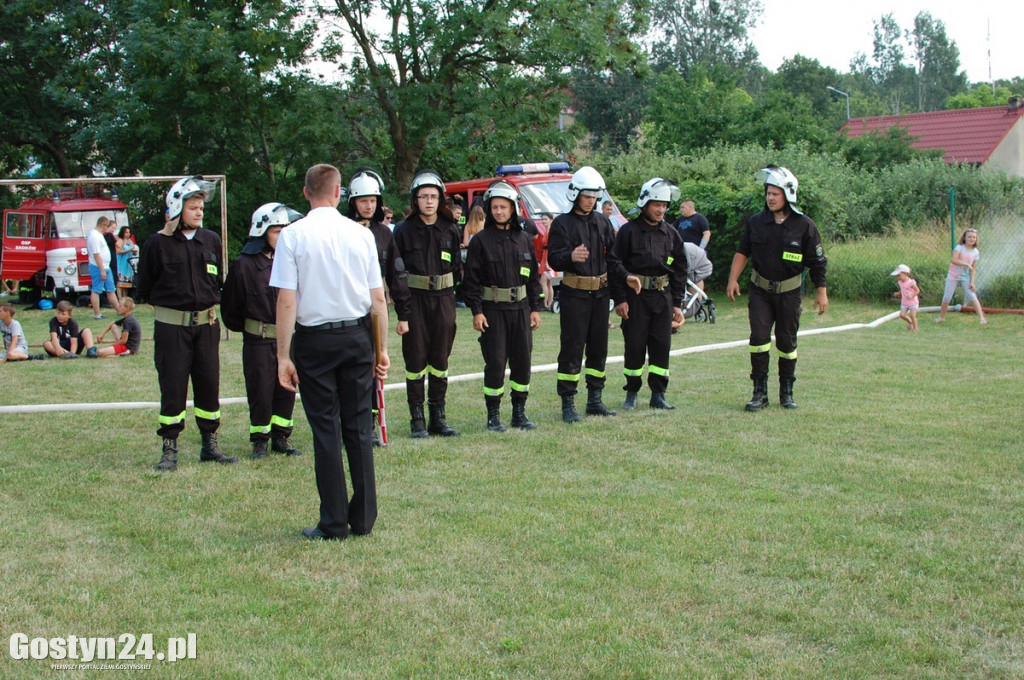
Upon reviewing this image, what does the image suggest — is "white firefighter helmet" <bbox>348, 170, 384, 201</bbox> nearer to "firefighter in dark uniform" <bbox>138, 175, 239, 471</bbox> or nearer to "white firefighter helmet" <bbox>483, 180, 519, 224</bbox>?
"white firefighter helmet" <bbox>483, 180, 519, 224</bbox>

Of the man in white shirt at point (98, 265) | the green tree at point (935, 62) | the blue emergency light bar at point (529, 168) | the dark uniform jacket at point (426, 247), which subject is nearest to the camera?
the dark uniform jacket at point (426, 247)

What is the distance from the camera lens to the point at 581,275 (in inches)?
380

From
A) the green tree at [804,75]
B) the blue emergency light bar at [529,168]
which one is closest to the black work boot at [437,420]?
the blue emergency light bar at [529,168]

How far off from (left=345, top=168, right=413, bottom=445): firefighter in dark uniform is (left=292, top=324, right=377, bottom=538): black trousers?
2384 mm

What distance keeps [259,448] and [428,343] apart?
167 cm

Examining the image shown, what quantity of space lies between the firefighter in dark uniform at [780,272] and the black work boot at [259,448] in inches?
174

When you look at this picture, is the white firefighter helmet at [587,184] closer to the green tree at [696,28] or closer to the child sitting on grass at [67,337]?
the child sitting on grass at [67,337]

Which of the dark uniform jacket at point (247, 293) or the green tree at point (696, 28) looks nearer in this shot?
the dark uniform jacket at point (247, 293)

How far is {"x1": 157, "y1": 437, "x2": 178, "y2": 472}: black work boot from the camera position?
26.1 feet

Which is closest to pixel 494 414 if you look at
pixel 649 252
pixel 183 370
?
pixel 649 252

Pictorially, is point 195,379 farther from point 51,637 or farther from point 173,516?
point 51,637

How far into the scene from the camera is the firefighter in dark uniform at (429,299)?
9031 mm

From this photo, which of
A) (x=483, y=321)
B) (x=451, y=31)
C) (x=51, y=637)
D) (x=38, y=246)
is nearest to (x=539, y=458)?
(x=483, y=321)

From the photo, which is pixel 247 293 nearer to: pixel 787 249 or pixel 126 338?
pixel 787 249
